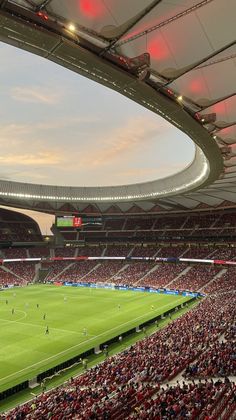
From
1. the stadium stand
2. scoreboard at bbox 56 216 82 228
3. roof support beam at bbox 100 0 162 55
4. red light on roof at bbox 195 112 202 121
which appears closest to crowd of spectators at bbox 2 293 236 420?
the stadium stand

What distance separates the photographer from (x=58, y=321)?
159 feet

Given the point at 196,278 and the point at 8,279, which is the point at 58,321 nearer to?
the point at 196,278

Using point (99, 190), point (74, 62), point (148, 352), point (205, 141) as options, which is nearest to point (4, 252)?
point (99, 190)

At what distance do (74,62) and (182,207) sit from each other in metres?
68.5

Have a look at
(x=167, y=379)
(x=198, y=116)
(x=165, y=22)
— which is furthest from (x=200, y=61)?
(x=167, y=379)

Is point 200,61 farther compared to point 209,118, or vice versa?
point 209,118

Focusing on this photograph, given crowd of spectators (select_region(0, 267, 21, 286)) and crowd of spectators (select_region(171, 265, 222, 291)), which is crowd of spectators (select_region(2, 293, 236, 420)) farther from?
crowd of spectators (select_region(0, 267, 21, 286))

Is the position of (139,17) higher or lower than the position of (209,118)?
higher

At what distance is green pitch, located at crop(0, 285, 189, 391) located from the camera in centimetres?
3359

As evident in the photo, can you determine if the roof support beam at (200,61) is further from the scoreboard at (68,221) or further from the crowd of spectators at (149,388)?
the scoreboard at (68,221)

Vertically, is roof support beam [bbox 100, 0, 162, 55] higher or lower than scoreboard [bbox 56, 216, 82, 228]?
higher

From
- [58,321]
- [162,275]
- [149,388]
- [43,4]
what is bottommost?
[58,321]

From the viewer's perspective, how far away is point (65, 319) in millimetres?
49719

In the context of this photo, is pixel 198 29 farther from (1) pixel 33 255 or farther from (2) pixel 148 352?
(1) pixel 33 255
